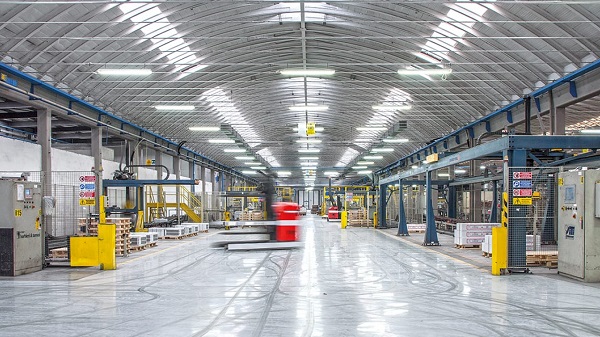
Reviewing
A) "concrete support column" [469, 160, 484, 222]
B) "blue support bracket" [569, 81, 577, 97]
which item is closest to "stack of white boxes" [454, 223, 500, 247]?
"blue support bracket" [569, 81, 577, 97]

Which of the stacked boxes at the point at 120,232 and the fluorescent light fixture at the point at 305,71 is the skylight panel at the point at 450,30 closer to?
the fluorescent light fixture at the point at 305,71

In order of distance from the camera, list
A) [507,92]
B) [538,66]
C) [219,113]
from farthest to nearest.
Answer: [219,113] < [507,92] < [538,66]

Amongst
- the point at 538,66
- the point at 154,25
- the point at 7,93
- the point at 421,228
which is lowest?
the point at 421,228

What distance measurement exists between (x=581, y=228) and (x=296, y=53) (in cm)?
1381

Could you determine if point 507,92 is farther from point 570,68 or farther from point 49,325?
point 49,325

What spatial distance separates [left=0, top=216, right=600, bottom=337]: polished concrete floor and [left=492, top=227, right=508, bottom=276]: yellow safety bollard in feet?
1.32

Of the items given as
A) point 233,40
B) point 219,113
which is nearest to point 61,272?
point 233,40

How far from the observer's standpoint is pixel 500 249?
11.9 meters

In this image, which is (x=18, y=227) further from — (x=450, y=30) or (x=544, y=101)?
(x=544, y=101)

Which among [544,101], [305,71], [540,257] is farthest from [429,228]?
[305,71]

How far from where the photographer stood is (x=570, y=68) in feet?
54.2

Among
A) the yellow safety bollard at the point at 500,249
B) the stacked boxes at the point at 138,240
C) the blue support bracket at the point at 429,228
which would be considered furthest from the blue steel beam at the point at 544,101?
the stacked boxes at the point at 138,240

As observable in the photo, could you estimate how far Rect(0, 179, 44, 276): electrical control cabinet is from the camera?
12.1 m

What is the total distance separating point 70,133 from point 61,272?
19.6 metres
